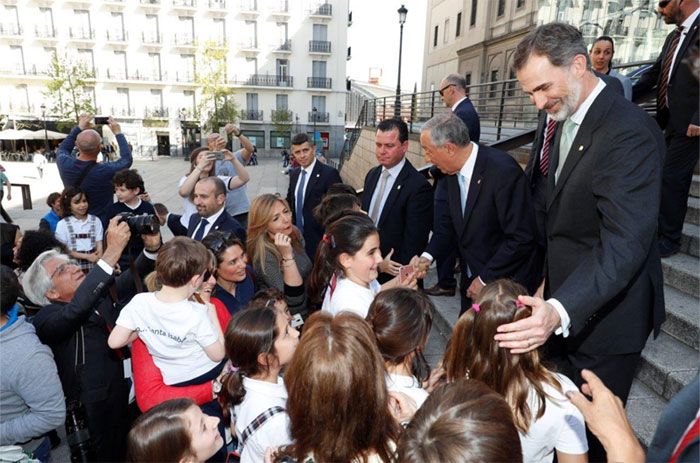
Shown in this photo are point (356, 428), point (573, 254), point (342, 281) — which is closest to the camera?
point (356, 428)

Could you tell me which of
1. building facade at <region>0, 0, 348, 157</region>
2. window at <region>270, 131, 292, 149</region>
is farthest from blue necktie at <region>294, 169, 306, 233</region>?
window at <region>270, 131, 292, 149</region>

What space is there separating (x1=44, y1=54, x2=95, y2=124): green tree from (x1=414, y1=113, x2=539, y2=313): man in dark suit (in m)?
44.0

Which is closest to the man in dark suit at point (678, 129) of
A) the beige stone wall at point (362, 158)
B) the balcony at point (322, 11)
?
the beige stone wall at point (362, 158)

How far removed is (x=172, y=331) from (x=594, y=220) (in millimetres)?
2219

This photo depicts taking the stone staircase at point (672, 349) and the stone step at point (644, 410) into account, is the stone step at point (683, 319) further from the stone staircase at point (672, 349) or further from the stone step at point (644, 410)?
the stone step at point (644, 410)

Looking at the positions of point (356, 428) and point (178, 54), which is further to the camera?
point (178, 54)

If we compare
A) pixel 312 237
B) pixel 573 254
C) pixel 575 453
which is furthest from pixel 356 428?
pixel 312 237

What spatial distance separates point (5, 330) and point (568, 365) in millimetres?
2909

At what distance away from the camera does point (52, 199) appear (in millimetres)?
5344

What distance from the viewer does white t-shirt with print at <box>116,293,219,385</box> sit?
2.42 metres

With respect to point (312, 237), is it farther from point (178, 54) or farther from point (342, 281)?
point (178, 54)

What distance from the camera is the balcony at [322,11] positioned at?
44562mm

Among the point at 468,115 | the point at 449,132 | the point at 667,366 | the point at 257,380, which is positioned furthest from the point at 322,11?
the point at 257,380

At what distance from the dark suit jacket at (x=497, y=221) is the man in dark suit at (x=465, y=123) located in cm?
109
